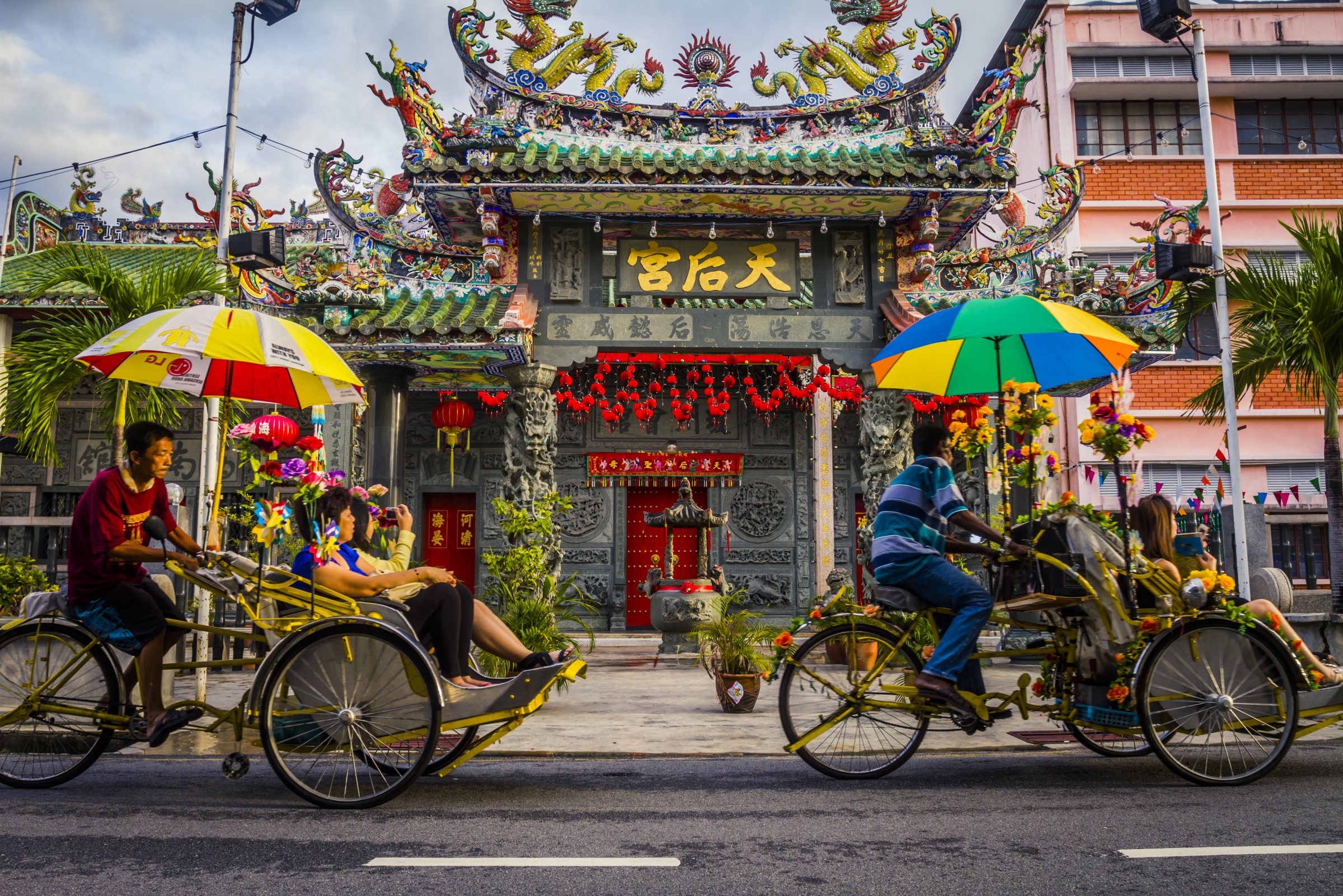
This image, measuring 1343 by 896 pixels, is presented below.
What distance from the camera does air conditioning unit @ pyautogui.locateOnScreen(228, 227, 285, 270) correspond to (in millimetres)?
9117

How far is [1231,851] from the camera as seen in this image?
132 inches

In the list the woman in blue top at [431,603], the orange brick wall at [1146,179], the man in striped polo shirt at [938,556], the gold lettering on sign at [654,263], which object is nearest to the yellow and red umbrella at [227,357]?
the woman in blue top at [431,603]

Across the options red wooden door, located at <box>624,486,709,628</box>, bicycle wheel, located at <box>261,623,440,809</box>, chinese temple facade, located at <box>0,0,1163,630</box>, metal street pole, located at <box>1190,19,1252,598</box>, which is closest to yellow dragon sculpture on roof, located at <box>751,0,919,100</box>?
chinese temple facade, located at <box>0,0,1163,630</box>

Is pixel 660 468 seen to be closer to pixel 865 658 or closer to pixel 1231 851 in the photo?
pixel 865 658

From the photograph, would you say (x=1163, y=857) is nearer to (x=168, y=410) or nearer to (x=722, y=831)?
(x=722, y=831)

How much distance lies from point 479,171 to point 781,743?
7312mm

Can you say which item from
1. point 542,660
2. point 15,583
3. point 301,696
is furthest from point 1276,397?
point 15,583

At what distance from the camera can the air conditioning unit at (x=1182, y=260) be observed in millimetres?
9578

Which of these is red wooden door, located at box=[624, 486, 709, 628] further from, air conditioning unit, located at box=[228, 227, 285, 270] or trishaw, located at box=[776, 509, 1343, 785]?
trishaw, located at box=[776, 509, 1343, 785]

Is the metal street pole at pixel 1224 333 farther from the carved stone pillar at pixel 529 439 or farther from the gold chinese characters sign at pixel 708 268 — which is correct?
the carved stone pillar at pixel 529 439

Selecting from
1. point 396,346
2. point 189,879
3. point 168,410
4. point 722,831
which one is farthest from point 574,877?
point 168,410

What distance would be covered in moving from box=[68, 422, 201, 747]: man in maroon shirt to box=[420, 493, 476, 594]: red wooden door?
34.4ft

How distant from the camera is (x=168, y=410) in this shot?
35.5ft

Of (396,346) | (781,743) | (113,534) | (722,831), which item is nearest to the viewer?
(722,831)
